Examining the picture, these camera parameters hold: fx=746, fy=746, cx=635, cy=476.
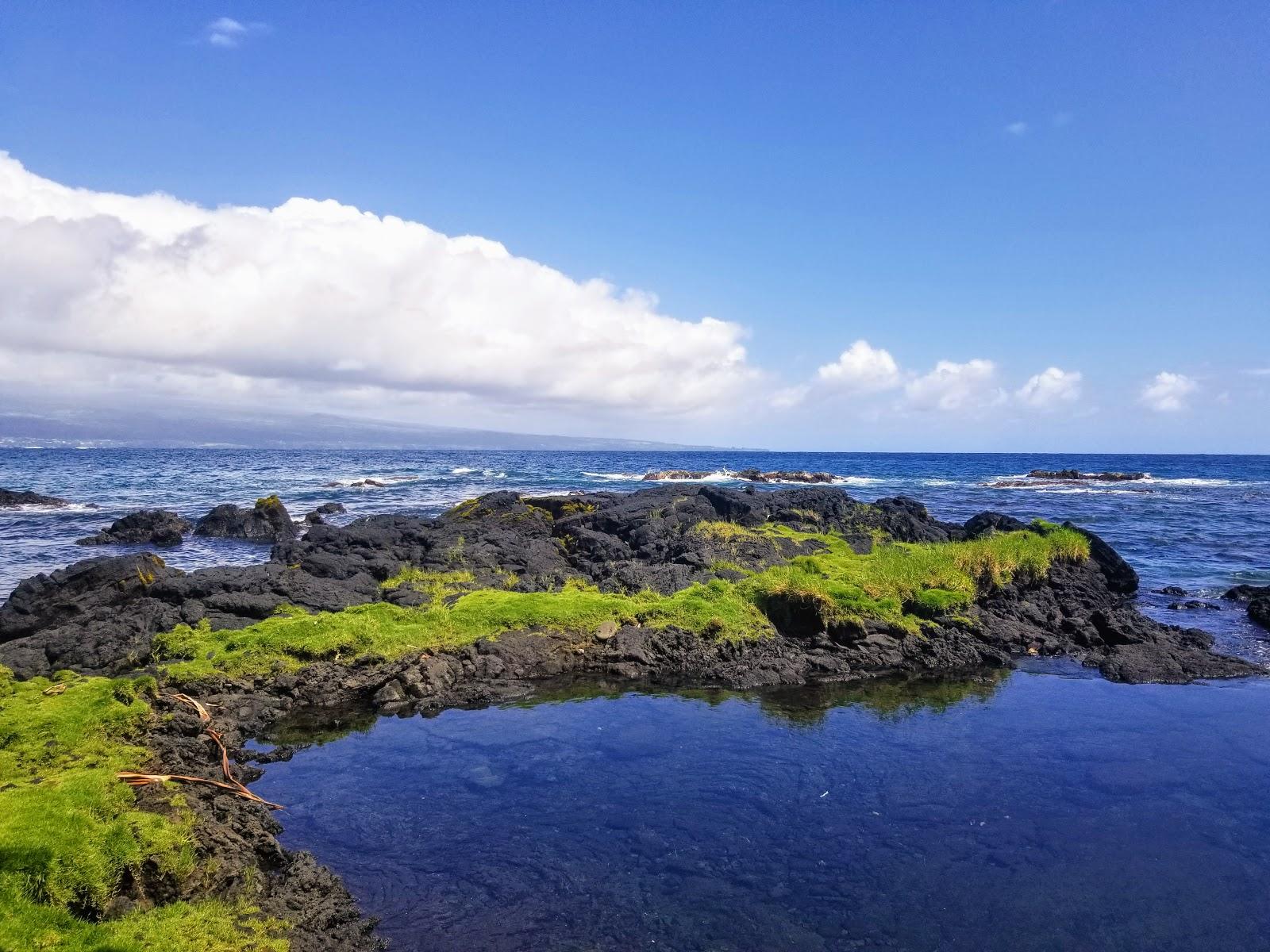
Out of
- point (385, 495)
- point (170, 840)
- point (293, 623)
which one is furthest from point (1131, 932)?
point (385, 495)

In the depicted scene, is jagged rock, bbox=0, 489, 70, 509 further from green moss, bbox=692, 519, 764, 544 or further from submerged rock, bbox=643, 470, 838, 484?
submerged rock, bbox=643, 470, 838, 484

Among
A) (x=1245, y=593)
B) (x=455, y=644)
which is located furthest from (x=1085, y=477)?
(x=455, y=644)

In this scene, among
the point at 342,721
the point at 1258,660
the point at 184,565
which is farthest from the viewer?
the point at 184,565

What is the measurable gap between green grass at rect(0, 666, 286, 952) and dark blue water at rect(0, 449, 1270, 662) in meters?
16.7

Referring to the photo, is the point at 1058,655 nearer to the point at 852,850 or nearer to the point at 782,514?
the point at 852,850

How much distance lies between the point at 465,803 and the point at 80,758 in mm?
4404

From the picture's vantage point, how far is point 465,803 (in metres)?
9.29

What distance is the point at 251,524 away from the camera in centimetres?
3488

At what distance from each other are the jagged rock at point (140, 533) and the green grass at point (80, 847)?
26794mm

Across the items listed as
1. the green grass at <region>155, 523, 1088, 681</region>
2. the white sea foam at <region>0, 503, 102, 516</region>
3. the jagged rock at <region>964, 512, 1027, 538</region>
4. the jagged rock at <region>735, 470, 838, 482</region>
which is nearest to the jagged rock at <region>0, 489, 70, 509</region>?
the white sea foam at <region>0, 503, 102, 516</region>

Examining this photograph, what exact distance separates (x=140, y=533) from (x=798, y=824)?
33.4 meters

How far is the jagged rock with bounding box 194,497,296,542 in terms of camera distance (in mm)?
34562

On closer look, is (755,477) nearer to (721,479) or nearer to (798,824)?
(721,479)

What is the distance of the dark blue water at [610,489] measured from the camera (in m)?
26.4
